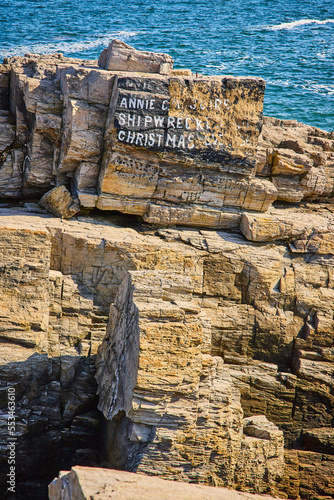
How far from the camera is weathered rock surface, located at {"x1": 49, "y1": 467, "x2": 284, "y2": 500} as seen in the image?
5708 millimetres

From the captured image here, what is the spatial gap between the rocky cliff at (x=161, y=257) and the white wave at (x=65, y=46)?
1051 cm

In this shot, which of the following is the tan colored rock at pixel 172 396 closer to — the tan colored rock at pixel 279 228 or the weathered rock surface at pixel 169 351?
the weathered rock surface at pixel 169 351

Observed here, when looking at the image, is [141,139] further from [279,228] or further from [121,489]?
[121,489]

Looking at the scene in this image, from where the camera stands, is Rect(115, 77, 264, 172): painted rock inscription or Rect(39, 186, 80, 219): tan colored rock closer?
Rect(115, 77, 264, 172): painted rock inscription

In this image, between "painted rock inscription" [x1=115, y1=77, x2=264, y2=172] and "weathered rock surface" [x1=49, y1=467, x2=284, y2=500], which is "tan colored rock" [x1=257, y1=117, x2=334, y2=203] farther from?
"weathered rock surface" [x1=49, y1=467, x2=284, y2=500]

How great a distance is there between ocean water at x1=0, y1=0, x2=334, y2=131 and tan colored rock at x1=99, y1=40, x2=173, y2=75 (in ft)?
36.2

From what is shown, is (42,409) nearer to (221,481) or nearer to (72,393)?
(72,393)

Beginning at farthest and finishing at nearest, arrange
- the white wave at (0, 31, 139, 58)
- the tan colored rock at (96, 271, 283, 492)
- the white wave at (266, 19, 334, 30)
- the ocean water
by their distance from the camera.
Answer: the white wave at (266, 19, 334, 30), the ocean water, the white wave at (0, 31, 139, 58), the tan colored rock at (96, 271, 283, 492)

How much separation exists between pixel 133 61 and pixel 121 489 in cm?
1002

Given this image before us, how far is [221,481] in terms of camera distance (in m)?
8.54

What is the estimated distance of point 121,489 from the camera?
5.88m


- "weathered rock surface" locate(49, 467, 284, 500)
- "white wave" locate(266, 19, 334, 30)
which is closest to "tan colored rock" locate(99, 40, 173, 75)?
"weathered rock surface" locate(49, 467, 284, 500)

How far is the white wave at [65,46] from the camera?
23.7 meters

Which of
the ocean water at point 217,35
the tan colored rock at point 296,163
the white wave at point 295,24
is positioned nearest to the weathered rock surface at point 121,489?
the tan colored rock at point 296,163
